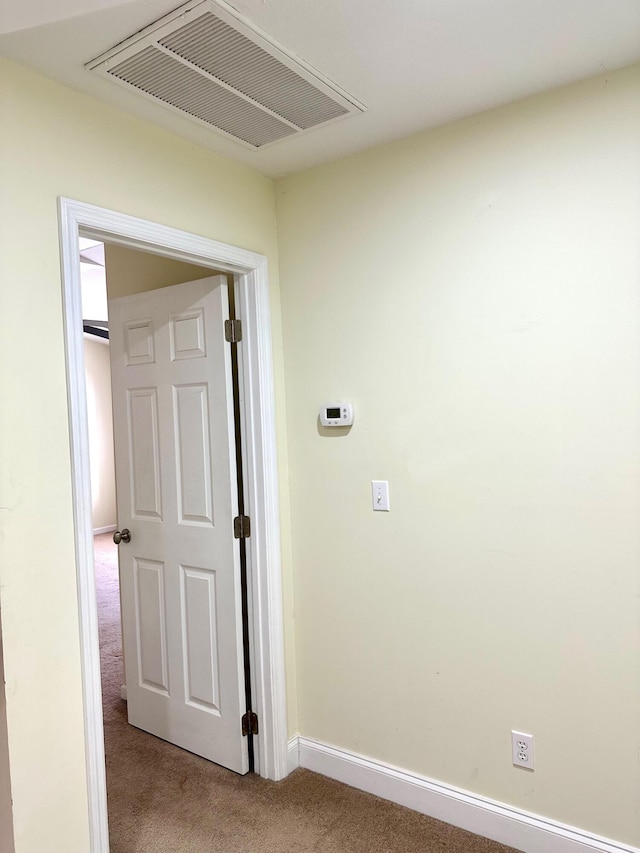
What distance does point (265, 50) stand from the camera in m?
1.63

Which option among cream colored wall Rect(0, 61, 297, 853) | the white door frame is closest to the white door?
the white door frame

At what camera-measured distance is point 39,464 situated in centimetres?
169

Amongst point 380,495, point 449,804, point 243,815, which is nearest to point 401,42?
point 380,495

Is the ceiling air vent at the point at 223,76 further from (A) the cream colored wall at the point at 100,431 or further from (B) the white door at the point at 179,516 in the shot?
(A) the cream colored wall at the point at 100,431

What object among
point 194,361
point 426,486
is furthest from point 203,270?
point 426,486

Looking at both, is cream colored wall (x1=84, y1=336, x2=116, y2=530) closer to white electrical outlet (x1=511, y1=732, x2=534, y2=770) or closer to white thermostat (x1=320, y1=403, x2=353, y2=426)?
white thermostat (x1=320, y1=403, x2=353, y2=426)

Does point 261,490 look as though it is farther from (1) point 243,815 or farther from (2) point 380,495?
(1) point 243,815

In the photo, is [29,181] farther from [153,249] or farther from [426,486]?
[426,486]

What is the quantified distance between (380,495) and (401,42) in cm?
149

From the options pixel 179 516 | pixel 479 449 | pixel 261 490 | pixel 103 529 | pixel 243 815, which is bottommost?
pixel 243 815

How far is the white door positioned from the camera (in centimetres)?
256

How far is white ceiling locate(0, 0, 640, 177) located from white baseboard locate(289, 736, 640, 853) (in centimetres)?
236

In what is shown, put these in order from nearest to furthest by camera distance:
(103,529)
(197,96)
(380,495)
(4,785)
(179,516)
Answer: (4,785) → (197,96) → (380,495) → (179,516) → (103,529)

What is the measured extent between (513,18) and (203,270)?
1619mm
